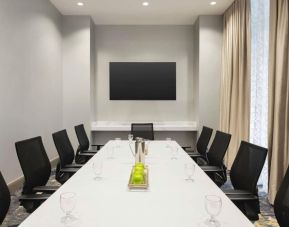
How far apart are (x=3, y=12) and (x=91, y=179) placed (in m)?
2.78

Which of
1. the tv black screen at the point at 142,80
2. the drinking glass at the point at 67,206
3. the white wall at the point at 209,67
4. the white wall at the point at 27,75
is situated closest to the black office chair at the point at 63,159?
the white wall at the point at 27,75

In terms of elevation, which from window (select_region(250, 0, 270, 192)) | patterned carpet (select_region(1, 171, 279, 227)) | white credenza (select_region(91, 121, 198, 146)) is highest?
window (select_region(250, 0, 270, 192))

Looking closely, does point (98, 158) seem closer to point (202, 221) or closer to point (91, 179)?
point (91, 179)

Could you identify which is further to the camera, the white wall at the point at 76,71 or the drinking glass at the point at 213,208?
the white wall at the point at 76,71

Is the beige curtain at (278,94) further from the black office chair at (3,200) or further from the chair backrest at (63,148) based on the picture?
the black office chair at (3,200)

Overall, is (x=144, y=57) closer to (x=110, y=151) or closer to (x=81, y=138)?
(x=81, y=138)

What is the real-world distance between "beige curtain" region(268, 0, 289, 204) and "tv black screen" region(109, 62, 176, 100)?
9.14ft

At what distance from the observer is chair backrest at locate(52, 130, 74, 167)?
288 centimetres

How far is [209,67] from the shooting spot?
555 centimetres

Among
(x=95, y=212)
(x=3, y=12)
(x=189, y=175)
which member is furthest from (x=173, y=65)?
(x=95, y=212)

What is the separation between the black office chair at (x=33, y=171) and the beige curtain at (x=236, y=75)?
3235 millimetres

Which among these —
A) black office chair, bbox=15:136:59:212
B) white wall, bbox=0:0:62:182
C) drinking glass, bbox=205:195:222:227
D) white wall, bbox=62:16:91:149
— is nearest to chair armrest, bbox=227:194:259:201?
drinking glass, bbox=205:195:222:227

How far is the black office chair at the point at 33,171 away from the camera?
191 centimetres

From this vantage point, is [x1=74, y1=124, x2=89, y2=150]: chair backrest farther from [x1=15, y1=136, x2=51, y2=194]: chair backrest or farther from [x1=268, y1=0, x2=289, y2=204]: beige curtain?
[x1=268, y1=0, x2=289, y2=204]: beige curtain
